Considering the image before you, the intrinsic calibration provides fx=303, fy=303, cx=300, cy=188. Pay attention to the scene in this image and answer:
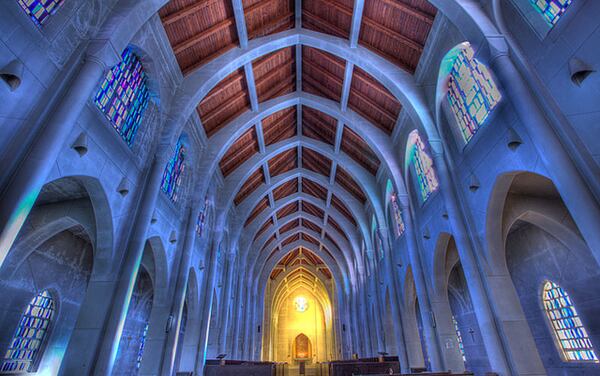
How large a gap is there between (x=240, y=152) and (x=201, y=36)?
25.9 feet

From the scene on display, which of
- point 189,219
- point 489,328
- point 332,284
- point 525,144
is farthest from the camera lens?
point 332,284

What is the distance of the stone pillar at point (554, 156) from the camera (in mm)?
4719

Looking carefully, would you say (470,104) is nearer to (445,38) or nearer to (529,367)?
(445,38)

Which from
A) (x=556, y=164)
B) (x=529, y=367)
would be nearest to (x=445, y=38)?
(x=556, y=164)

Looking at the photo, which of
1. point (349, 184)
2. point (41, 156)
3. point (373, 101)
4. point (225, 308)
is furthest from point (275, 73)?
point (225, 308)

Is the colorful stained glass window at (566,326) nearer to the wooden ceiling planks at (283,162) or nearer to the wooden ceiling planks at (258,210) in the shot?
the wooden ceiling planks at (283,162)

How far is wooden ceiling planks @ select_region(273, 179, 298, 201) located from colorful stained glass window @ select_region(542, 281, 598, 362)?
17204 millimetres

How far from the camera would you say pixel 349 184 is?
21047 millimetres

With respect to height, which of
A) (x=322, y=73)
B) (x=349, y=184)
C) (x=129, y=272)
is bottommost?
(x=129, y=272)

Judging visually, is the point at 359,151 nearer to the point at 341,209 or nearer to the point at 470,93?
the point at 341,209

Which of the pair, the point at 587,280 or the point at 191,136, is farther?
the point at 191,136

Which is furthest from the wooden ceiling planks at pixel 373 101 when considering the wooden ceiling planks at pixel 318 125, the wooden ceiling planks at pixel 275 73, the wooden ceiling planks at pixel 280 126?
the wooden ceiling planks at pixel 280 126

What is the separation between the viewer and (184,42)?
1090 cm

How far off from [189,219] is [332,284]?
28378 mm
